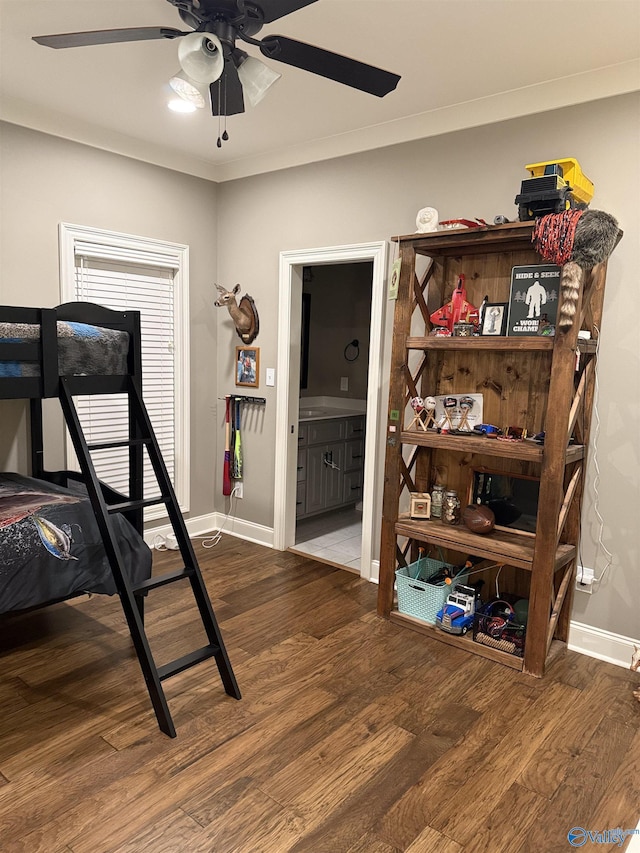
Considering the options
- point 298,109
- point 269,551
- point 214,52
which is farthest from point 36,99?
point 269,551

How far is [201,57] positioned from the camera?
1.88 metres

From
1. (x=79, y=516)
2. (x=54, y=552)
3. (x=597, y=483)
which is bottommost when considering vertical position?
(x=54, y=552)

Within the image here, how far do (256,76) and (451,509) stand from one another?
88.6 inches

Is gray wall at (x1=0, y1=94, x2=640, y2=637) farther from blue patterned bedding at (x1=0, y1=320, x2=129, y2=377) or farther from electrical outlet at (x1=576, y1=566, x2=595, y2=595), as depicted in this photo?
blue patterned bedding at (x1=0, y1=320, x2=129, y2=377)

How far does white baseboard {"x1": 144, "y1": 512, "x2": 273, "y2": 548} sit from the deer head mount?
4.71 feet

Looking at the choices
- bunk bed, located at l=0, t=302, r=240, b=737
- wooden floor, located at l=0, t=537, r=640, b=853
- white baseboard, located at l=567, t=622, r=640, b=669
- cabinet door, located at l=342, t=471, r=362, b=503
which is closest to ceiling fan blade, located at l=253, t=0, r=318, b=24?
bunk bed, located at l=0, t=302, r=240, b=737

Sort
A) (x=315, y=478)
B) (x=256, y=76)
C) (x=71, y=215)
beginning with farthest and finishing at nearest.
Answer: (x=315, y=478) → (x=71, y=215) → (x=256, y=76)

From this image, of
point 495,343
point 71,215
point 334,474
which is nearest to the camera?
point 495,343

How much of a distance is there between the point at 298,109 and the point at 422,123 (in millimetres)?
693

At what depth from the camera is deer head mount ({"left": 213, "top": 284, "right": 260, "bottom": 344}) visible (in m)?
4.32

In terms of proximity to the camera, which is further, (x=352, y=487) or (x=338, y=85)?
(x=352, y=487)

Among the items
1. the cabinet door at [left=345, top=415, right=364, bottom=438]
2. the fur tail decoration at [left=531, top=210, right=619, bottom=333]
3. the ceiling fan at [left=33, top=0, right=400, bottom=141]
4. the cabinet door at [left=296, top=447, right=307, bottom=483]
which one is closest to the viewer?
the ceiling fan at [left=33, top=0, right=400, bottom=141]

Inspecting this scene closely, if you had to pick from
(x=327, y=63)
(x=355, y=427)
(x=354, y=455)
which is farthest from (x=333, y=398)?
(x=327, y=63)

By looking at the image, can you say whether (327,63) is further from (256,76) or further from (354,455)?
(354,455)
